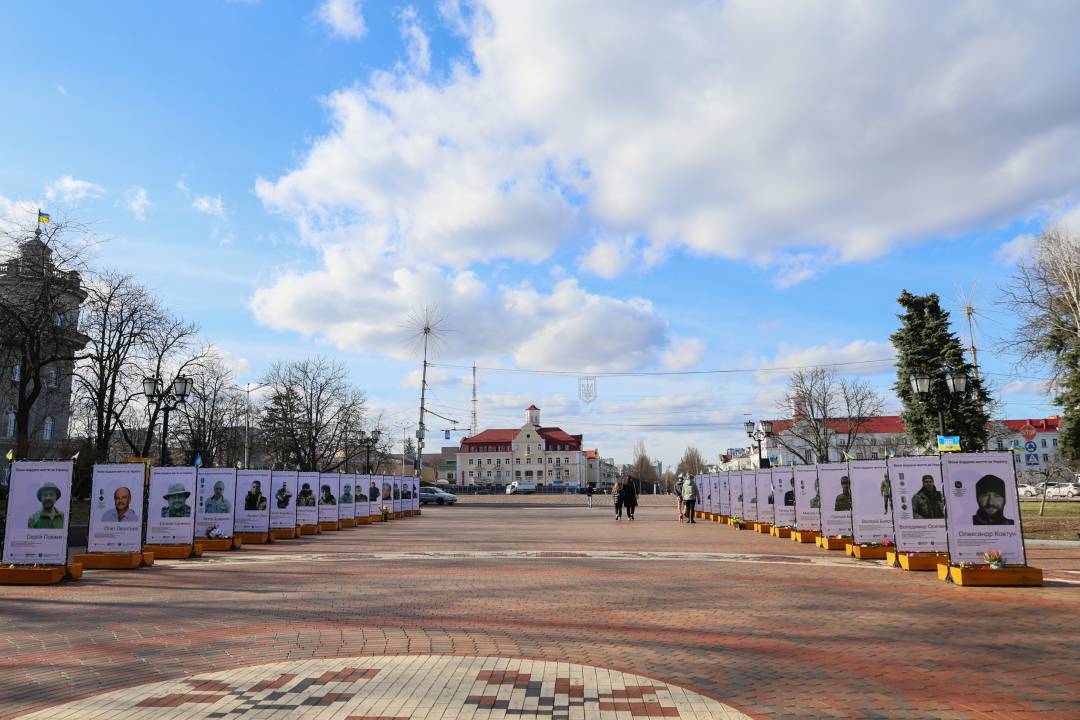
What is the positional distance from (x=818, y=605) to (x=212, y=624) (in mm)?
7783

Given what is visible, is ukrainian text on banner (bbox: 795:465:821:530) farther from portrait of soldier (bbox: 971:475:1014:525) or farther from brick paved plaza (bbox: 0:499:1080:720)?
portrait of soldier (bbox: 971:475:1014:525)

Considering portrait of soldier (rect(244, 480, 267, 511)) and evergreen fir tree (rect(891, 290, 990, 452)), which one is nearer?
portrait of soldier (rect(244, 480, 267, 511))

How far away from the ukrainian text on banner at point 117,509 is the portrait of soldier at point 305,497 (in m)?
9.01

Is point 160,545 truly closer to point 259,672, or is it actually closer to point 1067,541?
point 259,672

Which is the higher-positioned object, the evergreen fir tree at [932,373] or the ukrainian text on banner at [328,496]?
the evergreen fir tree at [932,373]

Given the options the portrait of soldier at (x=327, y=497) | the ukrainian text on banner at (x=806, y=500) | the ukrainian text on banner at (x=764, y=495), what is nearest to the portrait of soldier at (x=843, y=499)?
the ukrainian text on banner at (x=806, y=500)

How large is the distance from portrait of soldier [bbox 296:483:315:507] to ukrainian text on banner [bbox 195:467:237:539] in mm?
4609

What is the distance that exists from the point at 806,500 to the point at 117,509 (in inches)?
664

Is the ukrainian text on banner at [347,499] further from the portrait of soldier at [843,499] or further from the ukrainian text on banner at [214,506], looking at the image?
the portrait of soldier at [843,499]

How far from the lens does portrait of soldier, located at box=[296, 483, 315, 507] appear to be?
24.3m

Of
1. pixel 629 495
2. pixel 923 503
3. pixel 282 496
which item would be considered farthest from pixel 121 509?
pixel 629 495

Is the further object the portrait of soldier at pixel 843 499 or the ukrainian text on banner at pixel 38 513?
the portrait of soldier at pixel 843 499

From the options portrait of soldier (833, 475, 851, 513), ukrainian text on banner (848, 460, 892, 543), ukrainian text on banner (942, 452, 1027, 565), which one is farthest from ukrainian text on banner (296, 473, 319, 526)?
ukrainian text on banner (942, 452, 1027, 565)

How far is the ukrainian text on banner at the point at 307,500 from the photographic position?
79.1ft
